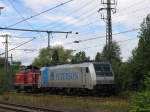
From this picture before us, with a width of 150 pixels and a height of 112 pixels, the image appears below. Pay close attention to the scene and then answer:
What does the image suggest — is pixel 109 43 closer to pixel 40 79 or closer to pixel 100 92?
pixel 100 92

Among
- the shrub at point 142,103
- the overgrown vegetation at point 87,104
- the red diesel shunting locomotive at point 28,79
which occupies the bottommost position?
the overgrown vegetation at point 87,104

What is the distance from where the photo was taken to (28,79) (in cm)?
5881

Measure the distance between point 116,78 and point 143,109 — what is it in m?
31.2

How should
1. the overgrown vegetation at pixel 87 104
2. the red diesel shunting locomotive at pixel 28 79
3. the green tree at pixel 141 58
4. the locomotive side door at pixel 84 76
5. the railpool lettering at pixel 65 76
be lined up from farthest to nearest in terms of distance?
the red diesel shunting locomotive at pixel 28 79, the railpool lettering at pixel 65 76, the locomotive side door at pixel 84 76, the green tree at pixel 141 58, the overgrown vegetation at pixel 87 104

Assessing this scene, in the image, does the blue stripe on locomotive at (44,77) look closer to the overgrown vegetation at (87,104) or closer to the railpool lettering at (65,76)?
the railpool lettering at (65,76)

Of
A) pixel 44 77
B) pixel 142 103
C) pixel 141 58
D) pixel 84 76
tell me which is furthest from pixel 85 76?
pixel 142 103

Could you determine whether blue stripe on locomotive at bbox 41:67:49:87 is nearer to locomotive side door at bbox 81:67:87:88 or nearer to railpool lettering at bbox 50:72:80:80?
railpool lettering at bbox 50:72:80:80

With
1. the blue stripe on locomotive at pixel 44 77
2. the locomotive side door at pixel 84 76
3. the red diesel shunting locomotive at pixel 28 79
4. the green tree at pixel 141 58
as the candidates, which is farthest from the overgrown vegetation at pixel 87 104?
the red diesel shunting locomotive at pixel 28 79

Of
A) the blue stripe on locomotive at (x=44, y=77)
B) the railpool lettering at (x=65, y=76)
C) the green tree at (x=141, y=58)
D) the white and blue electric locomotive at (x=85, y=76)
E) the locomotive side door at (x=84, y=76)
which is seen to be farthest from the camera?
the blue stripe on locomotive at (x=44, y=77)

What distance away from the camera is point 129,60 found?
4197 cm

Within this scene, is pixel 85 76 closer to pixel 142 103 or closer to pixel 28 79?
pixel 28 79

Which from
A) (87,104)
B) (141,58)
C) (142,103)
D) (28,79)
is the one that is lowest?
(87,104)

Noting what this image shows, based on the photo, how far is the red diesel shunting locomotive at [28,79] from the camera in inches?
2279

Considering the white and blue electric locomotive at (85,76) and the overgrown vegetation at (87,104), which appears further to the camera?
the white and blue electric locomotive at (85,76)
